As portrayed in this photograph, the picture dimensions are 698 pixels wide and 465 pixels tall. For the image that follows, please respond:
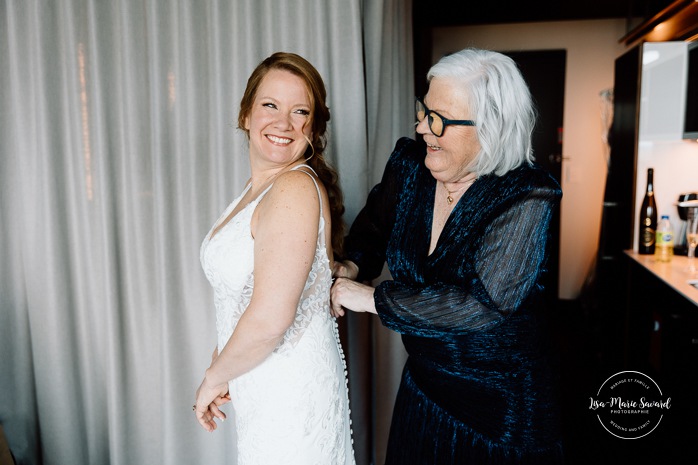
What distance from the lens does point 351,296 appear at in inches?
59.6

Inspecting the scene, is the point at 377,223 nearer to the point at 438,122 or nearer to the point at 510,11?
the point at 438,122

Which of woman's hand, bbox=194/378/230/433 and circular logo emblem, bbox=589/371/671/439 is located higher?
woman's hand, bbox=194/378/230/433

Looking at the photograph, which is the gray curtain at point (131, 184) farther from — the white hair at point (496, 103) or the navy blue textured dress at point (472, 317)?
the white hair at point (496, 103)

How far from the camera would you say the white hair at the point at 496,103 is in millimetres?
1407

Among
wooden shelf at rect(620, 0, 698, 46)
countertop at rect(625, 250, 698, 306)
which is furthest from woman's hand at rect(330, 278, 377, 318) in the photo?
wooden shelf at rect(620, 0, 698, 46)

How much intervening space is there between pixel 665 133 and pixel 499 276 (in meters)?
2.49

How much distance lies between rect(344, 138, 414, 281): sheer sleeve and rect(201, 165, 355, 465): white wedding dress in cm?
32

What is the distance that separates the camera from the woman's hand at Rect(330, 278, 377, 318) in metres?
1.49

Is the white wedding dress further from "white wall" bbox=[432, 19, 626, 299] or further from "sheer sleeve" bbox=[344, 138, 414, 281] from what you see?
"white wall" bbox=[432, 19, 626, 299]

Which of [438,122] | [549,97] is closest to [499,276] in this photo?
[438,122]

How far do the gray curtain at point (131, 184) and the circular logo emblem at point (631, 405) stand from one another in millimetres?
1248

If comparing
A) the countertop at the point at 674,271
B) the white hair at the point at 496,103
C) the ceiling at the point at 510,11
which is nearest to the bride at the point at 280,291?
the white hair at the point at 496,103

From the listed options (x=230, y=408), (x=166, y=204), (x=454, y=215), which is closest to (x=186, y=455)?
(x=230, y=408)

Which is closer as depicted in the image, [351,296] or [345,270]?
[351,296]
